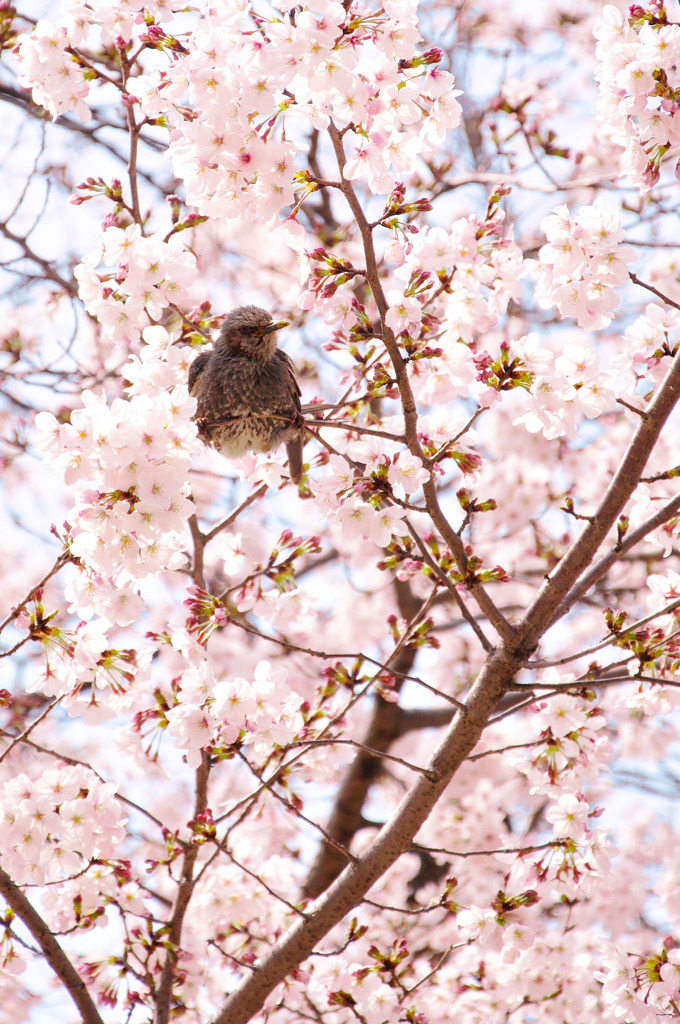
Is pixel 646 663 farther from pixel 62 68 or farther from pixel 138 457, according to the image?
pixel 62 68

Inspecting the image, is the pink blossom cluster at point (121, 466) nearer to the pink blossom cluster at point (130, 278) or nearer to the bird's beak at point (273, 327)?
the pink blossom cluster at point (130, 278)

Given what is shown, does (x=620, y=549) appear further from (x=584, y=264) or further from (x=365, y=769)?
(x=365, y=769)

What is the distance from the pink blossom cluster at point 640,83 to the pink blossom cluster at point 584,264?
0.17 meters

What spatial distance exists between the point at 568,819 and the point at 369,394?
1.43 meters

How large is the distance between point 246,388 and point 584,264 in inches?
59.6

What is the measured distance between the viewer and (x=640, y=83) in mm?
2145

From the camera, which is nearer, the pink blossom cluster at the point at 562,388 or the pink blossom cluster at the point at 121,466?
the pink blossom cluster at the point at 121,466

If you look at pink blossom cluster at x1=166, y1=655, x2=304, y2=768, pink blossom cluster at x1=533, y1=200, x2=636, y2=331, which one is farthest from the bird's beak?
pink blossom cluster at x1=166, y1=655, x2=304, y2=768

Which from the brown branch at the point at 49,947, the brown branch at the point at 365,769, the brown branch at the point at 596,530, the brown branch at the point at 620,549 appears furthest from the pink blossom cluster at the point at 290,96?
the brown branch at the point at 365,769

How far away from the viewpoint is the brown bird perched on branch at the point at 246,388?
132 inches

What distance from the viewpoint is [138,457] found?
78.1 inches

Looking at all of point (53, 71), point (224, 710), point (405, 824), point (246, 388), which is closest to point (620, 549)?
point (405, 824)

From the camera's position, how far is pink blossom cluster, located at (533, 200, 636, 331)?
2.29 m

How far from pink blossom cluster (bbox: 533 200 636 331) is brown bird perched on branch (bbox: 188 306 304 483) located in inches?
45.7
